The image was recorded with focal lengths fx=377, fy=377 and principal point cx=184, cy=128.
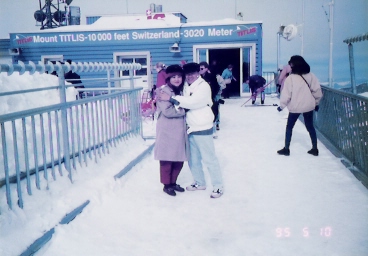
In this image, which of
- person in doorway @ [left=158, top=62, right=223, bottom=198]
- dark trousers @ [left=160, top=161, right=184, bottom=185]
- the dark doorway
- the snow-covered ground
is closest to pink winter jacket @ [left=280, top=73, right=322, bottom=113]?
the snow-covered ground

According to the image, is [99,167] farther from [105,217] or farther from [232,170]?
[232,170]

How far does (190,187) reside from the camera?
183 inches

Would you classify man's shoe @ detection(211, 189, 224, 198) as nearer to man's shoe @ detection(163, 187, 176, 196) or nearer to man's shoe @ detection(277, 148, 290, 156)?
man's shoe @ detection(163, 187, 176, 196)

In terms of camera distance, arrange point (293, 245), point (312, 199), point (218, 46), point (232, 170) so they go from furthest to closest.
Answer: point (218, 46) < point (232, 170) < point (312, 199) < point (293, 245)

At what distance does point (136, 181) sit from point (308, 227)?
2397mm

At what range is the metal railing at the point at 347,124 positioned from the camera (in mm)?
4785

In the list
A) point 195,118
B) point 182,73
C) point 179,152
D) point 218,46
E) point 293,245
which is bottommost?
point 293,245

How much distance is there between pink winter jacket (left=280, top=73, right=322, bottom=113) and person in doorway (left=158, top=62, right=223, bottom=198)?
2111mm

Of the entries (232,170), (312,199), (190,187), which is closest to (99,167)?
(190,187)

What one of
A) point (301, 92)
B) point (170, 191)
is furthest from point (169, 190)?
point (301, 92)

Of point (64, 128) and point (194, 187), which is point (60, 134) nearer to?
point (64, 128)

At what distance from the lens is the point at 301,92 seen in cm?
586

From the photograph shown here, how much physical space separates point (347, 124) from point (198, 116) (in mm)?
2651

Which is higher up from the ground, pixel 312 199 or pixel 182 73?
pixel 182 73
